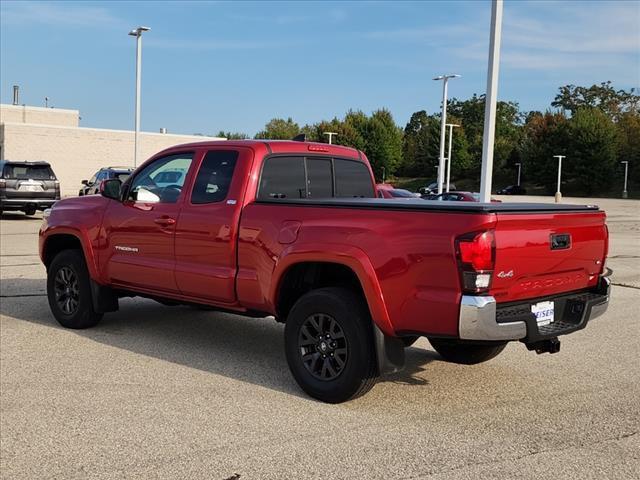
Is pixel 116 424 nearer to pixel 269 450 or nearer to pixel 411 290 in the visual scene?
pixel 269 450

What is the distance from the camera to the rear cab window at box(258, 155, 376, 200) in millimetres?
6062

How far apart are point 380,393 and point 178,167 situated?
9.48 ft

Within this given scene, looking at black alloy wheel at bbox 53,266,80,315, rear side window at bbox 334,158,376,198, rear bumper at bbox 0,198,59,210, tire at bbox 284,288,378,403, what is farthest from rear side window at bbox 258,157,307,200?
rear bumper at bbox 0,198,59,210

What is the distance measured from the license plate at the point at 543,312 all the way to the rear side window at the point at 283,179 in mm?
2363

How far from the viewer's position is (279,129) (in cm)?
11188

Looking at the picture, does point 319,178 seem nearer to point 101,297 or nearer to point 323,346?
point 323,346

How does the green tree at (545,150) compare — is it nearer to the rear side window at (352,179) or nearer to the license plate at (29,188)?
the license plate at (29,188)

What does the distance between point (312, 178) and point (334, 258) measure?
157 centimetres

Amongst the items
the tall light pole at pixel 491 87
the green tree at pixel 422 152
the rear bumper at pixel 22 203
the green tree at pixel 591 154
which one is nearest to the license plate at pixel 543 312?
the tall light pole at pixel 491 87

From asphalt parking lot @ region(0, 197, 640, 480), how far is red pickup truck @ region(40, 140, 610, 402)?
0.41 meters

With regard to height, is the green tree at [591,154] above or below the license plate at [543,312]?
above

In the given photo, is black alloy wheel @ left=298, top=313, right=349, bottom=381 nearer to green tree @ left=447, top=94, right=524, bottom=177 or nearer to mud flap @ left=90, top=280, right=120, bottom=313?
mud flap @ left=90, top=280, right=120, bottom=313

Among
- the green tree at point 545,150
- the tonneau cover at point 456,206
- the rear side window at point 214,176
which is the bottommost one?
the tonneau cover at point 456,206

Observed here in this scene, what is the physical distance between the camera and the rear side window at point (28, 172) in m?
22.0
